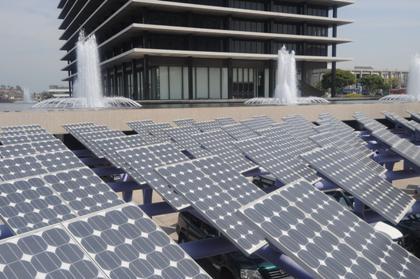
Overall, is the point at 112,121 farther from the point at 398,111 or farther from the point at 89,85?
the point at 398,111

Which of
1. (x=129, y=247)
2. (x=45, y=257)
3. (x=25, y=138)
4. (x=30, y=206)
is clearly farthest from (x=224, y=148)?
(x=45, y=257)

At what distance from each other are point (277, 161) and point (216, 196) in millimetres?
3659

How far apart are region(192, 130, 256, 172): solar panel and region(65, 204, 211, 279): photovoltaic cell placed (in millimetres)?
6280

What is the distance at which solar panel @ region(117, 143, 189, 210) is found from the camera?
756cm

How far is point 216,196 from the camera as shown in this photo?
6.89m

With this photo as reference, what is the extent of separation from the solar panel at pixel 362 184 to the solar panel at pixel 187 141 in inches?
167

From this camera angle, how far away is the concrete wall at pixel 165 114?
21406mm

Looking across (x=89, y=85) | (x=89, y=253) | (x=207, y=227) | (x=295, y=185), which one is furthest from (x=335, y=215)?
(x=89, y=85)

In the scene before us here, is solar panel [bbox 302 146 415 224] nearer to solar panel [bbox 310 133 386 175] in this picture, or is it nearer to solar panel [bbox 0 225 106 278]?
solar panel [bbox 310 133 386 175]

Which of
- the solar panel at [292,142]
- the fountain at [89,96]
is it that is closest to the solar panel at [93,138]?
the solar panel at [292,142]

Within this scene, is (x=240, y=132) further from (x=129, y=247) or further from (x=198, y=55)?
(x=198, y=55)

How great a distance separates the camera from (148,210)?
903 centimetres

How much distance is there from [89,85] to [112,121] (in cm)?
1732

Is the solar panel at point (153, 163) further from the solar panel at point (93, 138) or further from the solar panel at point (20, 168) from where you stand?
the solar panel at point (93, 138)
